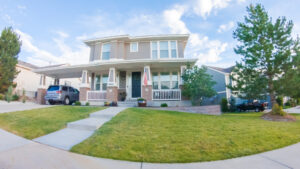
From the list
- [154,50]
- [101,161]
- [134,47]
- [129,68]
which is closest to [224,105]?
[154,50]

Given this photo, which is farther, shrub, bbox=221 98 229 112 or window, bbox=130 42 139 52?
window, bbox=130 42 139 52

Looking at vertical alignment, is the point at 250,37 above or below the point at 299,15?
below

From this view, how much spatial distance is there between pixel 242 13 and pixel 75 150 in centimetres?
1085

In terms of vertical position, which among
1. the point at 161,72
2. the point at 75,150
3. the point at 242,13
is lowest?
the point at 75,150

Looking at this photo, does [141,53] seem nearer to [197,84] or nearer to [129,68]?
[129,68]

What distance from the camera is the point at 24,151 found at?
9.42ft

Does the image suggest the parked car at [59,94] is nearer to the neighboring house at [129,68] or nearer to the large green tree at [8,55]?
the neighboring house at [129,68]

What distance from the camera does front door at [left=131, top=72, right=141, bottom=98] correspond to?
11.5m

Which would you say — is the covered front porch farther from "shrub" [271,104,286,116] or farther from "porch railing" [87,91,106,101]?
"shrub" [271,104,286,116]

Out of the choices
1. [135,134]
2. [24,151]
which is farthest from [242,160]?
[24,151]

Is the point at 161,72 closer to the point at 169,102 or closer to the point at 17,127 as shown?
the point at 169,102

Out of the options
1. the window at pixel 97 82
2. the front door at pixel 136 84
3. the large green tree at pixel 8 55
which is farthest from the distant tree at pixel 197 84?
the large green tree at pixel 8 55

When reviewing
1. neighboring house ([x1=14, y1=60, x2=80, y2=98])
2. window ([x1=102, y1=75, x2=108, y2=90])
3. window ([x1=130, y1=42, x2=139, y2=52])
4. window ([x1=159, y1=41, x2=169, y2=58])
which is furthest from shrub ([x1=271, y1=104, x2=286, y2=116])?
neighboring house ([x1=14, y1=60, x2=80, y2=98])

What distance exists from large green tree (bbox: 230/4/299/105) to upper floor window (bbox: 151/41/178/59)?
5.22m
